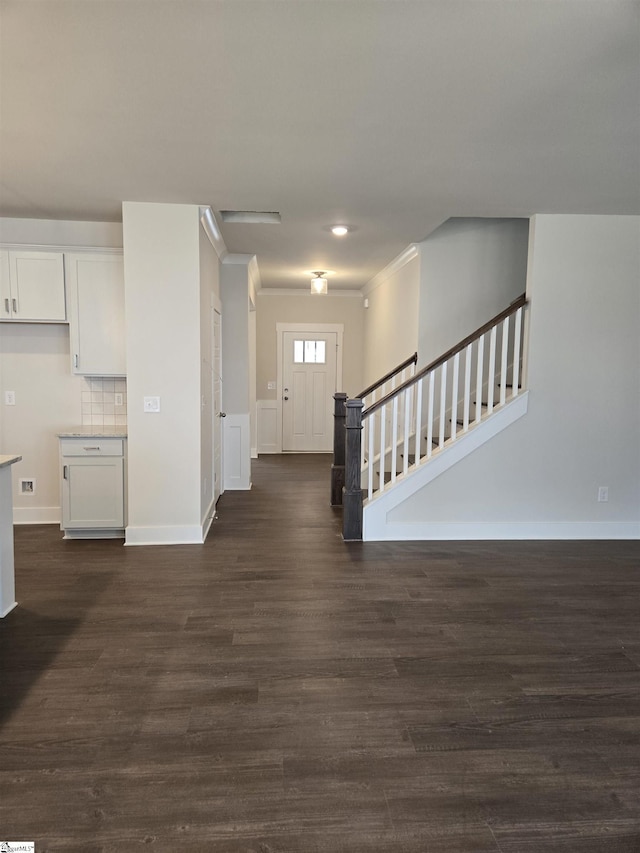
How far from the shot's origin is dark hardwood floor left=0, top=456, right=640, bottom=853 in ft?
5.35

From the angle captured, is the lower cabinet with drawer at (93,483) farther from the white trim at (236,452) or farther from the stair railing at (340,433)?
the stair railing at (340,433)

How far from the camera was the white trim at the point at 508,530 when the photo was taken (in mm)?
4430

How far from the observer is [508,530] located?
4.51 meters

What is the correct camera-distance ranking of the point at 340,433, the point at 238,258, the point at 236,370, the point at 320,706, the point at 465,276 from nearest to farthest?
1. the point at 320,706
2. the point at 465,276
3. the point at 340,433
4. the point at 238,258
5. the point at 236,370

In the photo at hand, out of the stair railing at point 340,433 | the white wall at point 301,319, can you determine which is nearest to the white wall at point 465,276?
the stair railing at point 340,433

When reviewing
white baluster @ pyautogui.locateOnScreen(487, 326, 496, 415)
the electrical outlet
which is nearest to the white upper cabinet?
the electrical outlet

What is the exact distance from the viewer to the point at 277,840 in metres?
1.56

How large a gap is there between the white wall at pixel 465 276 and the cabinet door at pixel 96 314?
2853 mm

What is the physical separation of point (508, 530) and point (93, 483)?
3474 millimetres

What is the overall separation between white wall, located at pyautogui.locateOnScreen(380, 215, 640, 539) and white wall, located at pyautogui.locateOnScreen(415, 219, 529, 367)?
1.00 meters

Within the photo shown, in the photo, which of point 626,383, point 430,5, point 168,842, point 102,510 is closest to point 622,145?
point 430,5

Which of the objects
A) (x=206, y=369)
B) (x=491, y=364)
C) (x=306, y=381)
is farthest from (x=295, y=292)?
(x=491, y=364)

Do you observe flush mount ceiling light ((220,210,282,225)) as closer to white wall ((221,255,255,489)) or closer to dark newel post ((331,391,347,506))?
white wall ((221,255,255,489))

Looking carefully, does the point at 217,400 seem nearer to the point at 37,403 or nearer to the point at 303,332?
the point at 37,403
